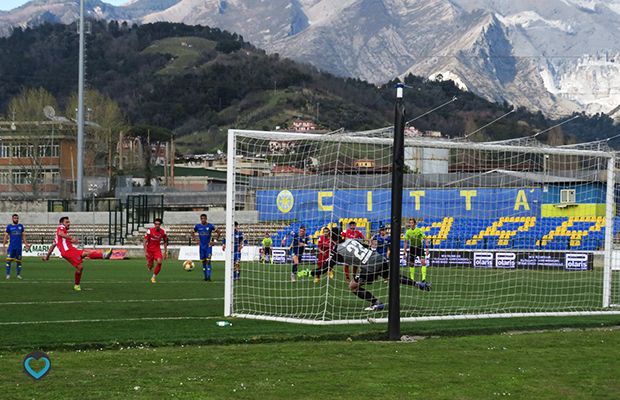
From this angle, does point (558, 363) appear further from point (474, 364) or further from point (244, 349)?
point (244, 349)

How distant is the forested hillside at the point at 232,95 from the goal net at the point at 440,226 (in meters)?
90.3

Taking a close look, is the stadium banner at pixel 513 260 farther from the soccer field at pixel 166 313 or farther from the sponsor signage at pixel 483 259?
the soccer field at pixel 166 313

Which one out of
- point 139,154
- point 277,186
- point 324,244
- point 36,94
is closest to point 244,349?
point 324,244

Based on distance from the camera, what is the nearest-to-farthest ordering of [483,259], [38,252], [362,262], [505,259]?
[362,262]
[505,259]
[483,259]
[38,252]

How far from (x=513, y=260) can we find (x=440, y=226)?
9.23 meters

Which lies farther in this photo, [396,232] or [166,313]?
[166,313]

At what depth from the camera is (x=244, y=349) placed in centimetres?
938

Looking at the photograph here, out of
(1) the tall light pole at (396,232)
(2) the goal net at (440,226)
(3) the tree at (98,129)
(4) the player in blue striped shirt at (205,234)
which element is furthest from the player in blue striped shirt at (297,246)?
(3) the tree at (98,129)

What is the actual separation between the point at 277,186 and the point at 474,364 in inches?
955

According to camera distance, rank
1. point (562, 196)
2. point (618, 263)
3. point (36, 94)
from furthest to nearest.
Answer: point (36, 94), point (562, 196), point (618, 263)

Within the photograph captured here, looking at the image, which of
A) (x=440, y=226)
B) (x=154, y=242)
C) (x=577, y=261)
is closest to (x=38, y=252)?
(x=440, y=226)

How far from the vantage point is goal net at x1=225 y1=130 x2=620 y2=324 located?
14.3m

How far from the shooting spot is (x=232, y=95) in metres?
165

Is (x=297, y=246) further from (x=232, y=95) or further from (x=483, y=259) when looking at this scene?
(x=232, y=95)
